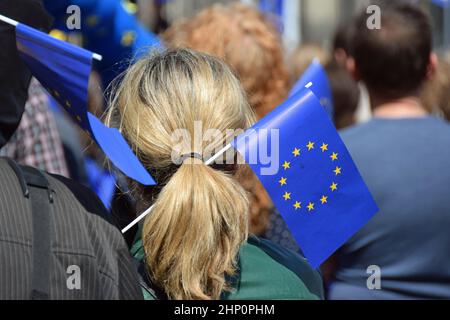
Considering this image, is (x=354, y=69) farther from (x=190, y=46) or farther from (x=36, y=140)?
(x=36, y=140)

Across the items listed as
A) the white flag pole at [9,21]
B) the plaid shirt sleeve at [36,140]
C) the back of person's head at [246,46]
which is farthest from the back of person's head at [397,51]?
the white flag pole at [9,21]

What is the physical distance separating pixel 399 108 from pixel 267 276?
1326mm

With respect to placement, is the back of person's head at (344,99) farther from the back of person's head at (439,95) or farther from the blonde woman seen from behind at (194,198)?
the blonde woman seen from behind at (194,198)

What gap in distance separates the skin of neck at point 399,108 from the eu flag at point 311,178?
41.6 inches

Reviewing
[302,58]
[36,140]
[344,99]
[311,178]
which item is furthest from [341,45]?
[311,178]

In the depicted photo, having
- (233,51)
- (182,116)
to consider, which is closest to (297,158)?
(182,116)

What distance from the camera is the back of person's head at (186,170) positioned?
1866 millimetres

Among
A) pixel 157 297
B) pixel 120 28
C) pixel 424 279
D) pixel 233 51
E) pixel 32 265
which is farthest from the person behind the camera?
pixel 120 28

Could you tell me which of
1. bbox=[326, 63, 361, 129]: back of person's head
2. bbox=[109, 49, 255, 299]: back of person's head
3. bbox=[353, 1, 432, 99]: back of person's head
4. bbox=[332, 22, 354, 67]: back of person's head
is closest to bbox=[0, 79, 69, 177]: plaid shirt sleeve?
bbox=[109, 49, 255, 299]: back of person's head

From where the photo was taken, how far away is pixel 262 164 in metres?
1.96

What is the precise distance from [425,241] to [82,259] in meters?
1.44

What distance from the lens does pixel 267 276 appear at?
1938 mm

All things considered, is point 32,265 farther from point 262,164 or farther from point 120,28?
point 120,28

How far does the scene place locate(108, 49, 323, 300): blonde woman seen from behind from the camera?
187 cm
